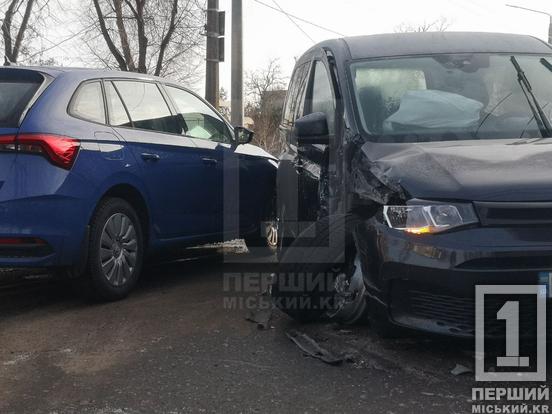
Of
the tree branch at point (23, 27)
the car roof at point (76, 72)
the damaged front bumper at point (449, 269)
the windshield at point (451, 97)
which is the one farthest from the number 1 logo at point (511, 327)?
the tree branch at point (23, 27)

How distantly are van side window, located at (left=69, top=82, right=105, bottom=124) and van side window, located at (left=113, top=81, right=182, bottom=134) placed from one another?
0.29m

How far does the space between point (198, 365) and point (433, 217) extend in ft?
5.10

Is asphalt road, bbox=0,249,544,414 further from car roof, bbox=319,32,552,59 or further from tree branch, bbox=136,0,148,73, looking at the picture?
tree branch, bbox=136,0,148,73

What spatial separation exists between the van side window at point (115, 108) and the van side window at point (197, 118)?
0.76 m

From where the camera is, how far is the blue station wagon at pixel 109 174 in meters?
4.68

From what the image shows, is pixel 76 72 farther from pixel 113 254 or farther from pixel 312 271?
pixel 312 271

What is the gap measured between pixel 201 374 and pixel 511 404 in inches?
62.2

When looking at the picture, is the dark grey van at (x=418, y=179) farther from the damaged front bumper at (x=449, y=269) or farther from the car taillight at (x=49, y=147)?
the car taillight at (x=49, y=147)

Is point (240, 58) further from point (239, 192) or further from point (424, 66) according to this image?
point (424, 66)

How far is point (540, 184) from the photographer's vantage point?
332 cm

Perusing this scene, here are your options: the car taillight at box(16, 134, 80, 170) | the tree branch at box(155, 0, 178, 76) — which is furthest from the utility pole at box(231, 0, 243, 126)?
the tree branch at box(155, 0, 178, 76)

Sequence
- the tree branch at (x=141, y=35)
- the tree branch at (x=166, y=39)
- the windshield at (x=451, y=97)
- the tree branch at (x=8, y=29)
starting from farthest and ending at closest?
the tree branch at (x=8, y=29) < the tree branch at (x=166, y=39) < the tree branch at (x=141, y=35) < the windshield at (x=451, y=97)

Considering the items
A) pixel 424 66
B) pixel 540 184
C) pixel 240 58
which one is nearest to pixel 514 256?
pixel 540 184

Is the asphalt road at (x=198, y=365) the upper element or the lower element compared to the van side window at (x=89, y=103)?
lower
